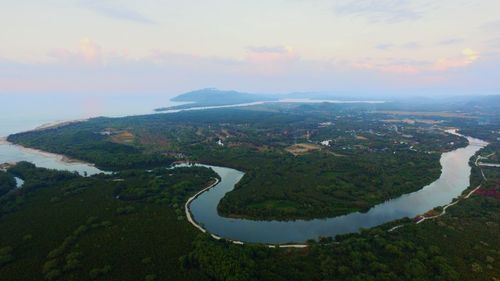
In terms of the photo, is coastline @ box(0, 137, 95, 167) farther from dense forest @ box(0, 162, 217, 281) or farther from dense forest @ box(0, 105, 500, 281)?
dense forest @ box(0, 162, 217, 281)

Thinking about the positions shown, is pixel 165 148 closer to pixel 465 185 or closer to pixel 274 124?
pixel 274 124

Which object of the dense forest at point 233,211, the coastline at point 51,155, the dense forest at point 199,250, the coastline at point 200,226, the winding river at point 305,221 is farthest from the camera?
the coastline at point 51,155

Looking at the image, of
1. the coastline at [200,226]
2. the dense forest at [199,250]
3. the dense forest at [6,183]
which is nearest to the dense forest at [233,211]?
the dense forest at [199,250]

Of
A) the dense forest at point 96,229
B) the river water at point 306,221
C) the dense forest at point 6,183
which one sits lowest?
the river water at point 306,221

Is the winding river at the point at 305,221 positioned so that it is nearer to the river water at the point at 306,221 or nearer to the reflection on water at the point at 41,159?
the river water at the point at 306,221

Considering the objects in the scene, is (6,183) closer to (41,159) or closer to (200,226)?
(41,159)

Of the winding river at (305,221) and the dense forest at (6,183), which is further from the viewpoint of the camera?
the dense forest at (6,183)

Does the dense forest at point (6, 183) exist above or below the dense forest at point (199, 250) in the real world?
above

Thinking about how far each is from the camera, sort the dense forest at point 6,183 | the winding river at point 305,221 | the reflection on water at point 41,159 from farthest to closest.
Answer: the reflection on water at point 41,159
the dense forest at point 6,183
the winding river at point 305,221

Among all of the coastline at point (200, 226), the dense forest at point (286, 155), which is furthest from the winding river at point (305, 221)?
the dense forest at point (286, 155)
